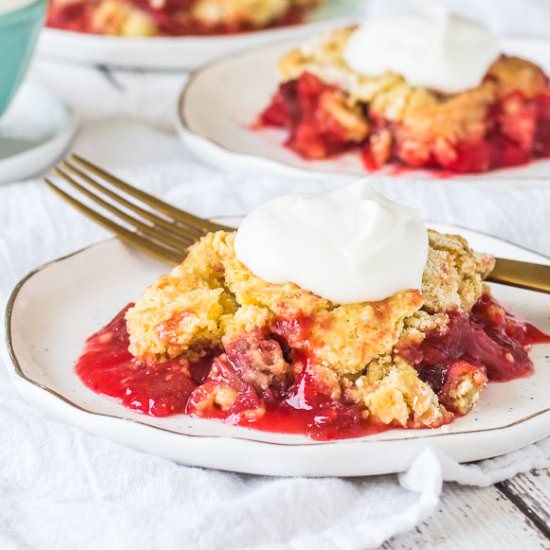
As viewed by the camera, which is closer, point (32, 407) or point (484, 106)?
point (32, 407)

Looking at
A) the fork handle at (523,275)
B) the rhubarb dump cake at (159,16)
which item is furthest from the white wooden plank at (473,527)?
the rhubarb dump cake at (159,16)

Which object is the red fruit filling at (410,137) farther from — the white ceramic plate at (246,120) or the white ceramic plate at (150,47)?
the white ceramic plate at (150,47)

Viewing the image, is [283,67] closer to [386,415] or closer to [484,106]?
[484,106]

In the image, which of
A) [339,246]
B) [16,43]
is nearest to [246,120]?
[16,43]

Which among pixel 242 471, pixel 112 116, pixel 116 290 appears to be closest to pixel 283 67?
pixel 112 116

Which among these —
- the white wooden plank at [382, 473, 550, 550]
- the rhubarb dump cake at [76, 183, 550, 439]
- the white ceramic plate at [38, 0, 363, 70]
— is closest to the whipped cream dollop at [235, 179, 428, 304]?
the rhubarb dump cake at [76, 183, 550, 439]

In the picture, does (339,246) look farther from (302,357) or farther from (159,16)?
(159,16)
